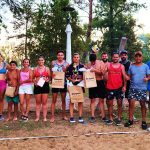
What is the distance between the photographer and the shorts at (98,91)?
8477mm

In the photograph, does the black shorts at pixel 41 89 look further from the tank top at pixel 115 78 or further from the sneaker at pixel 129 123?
the sneaker at pixel 129 123

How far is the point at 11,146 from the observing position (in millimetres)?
6688

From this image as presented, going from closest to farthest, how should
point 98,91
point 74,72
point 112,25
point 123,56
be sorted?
point 74,72, point 98,91, point 123,56, point 112,25

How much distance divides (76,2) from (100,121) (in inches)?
703

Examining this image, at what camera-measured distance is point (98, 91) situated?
27.8 feet

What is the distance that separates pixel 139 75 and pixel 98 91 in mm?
1164

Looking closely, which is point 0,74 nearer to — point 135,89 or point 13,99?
point 13,99

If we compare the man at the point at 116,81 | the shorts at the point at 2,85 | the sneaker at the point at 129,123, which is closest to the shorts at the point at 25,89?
the shorts at the point at 2,85

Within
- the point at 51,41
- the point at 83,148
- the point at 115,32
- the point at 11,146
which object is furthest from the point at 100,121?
the point at 115,32

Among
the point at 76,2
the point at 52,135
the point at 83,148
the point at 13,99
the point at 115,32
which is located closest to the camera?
the point at 83,148

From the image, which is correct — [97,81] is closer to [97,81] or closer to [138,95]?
[97,81]

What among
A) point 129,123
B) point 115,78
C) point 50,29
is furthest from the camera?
point 50,29

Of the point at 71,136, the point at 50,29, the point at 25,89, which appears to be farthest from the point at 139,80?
the point at 50,29

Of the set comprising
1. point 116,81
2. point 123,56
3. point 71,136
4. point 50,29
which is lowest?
point 71,136
